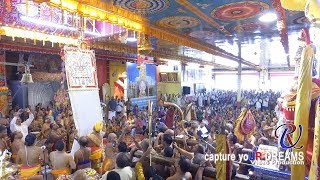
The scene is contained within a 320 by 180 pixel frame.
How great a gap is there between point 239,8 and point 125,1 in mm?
2809

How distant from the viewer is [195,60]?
17672mm

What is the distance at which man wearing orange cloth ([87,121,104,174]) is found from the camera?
200 inches

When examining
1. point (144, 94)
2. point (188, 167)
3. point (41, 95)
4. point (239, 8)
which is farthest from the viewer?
point (144, 94)

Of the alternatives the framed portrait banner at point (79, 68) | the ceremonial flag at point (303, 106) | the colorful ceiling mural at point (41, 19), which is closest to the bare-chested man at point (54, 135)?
the framed portrait banner at point (79, 68)

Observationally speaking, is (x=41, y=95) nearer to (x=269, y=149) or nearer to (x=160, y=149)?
(x=160, y=149)

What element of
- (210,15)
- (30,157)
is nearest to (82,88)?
(30,157)

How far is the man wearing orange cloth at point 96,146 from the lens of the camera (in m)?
5.07

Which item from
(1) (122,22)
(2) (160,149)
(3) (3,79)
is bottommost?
(2) (160,149)

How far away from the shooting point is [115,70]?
15.2m

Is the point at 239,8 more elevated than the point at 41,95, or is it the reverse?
the point at 239,8

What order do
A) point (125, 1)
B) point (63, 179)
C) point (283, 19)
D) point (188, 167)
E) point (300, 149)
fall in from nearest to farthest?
point (300, 149) < point (63, 179) < point (188, 167) < point (125, 1) < point (283, 19)

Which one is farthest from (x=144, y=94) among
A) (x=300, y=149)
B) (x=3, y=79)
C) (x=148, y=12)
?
(x=300, y=149)

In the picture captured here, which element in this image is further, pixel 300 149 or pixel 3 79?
pixel 3 79

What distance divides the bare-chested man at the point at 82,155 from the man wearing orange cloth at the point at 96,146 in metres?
0.23
